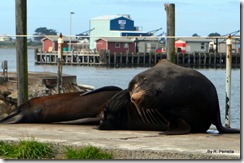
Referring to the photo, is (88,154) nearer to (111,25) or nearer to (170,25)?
(170,25)

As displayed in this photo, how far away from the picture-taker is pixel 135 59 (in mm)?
99625

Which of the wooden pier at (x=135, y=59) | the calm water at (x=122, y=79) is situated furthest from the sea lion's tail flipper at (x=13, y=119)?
the wooden pier at (x=135, y=59)

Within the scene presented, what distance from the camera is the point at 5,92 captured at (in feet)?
78.8

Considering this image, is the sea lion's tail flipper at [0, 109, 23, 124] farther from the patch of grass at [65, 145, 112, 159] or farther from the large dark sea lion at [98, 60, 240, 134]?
the patch of grass at [65, 145, 112, 159]

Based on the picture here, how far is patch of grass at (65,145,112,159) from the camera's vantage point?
7559 mm

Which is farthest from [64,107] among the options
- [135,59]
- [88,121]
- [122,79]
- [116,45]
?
[116,45]

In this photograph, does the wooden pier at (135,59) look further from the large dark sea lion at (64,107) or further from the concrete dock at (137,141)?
the concrete dock at (137,141)

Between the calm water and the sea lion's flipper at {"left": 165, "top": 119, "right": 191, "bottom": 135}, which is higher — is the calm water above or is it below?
below

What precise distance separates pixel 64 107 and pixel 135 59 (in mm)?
88945

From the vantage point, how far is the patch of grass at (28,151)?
773cm

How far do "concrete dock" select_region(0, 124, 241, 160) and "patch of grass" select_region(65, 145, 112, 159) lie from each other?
131mm

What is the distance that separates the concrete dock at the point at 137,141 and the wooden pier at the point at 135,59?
3393 inches

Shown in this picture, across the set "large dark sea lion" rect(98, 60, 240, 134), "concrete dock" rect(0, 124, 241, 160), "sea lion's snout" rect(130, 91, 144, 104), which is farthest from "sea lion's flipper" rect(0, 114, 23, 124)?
"sea lion's snout" rect(130, 91, 144, 104)

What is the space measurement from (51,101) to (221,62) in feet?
303
